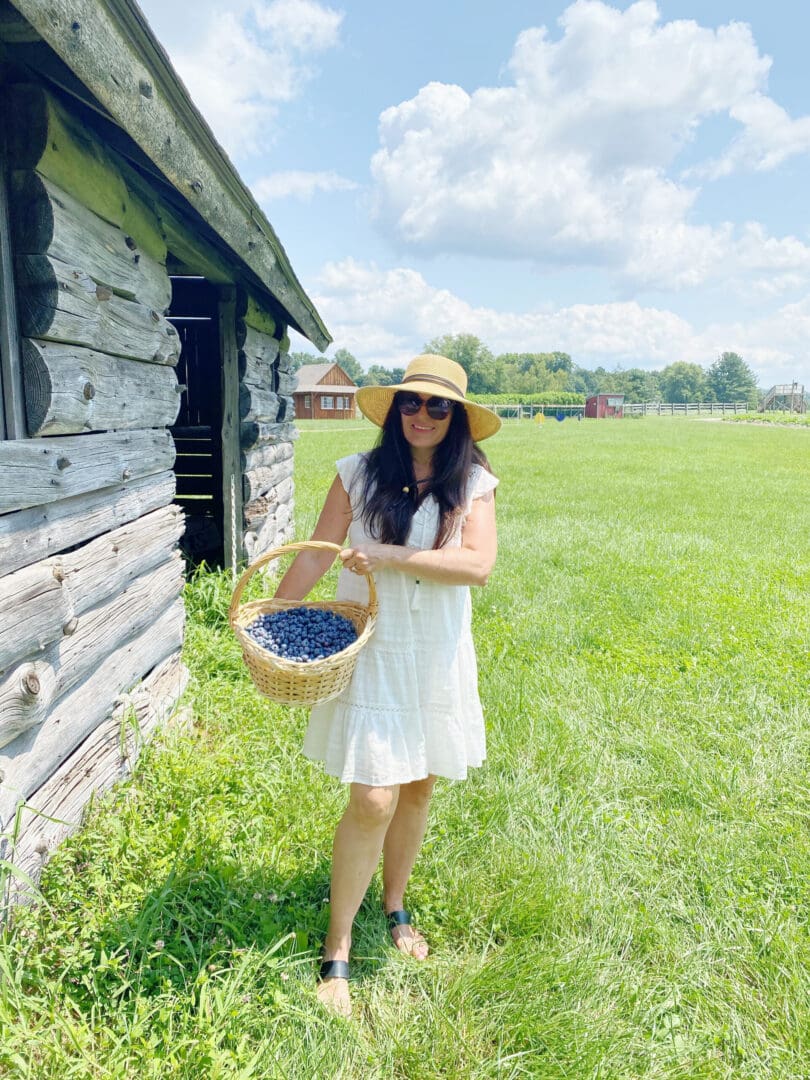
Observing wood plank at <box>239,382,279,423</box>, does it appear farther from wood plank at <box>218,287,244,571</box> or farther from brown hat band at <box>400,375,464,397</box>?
brown hat band at <box>400,375,464,397</box>

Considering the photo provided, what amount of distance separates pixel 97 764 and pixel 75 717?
33 cm

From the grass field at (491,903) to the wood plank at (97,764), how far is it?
9 cm

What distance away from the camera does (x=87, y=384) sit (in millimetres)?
2682

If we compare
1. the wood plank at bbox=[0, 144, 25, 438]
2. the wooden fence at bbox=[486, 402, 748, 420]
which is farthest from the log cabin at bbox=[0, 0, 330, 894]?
the wooden fence at bbox=[486, 402, 748, 420]

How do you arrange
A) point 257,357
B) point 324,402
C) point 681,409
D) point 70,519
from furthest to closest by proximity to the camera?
point 681,409
point 324,402
point 257,357
point 70,519

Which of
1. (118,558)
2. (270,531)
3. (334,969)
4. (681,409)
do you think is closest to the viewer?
(334,969)

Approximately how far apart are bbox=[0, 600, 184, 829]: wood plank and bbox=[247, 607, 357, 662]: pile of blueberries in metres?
0.93

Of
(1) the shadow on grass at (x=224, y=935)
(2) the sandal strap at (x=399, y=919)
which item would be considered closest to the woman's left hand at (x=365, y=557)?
(1) the shadow on grass at (x=224, y=935)

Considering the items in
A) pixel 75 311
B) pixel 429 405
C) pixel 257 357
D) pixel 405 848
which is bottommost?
pixel 405 848

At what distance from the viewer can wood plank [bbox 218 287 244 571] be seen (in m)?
5.50

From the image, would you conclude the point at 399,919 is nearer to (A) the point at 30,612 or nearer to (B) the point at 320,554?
(B) the point at 320,554

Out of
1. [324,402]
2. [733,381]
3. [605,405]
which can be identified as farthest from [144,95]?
[733,381]

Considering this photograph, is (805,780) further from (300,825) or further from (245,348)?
(245,348)

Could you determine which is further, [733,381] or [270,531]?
[733,381]
